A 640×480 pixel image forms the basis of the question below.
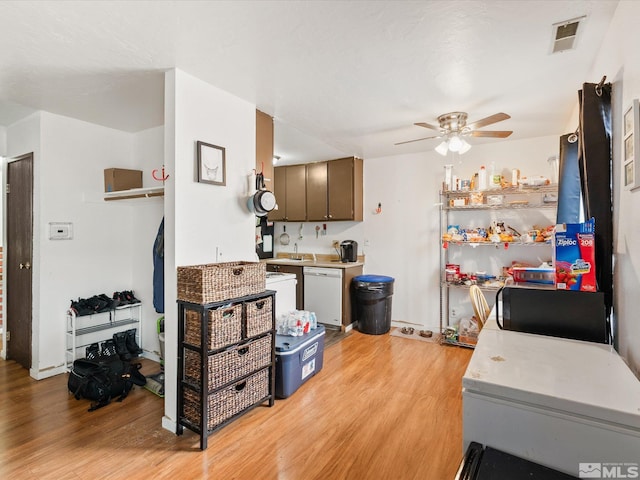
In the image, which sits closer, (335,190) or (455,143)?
(455,143)

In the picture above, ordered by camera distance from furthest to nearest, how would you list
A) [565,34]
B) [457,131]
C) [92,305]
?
[92,305]
[457,131]
[565,34]

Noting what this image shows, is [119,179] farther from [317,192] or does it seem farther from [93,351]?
[317,192]

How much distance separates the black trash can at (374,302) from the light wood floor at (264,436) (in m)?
1.23

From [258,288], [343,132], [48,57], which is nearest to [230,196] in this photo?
[258,288]

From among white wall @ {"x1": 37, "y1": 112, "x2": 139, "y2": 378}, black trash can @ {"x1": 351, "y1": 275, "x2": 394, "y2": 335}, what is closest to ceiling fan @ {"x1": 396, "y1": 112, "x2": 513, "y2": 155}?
black trash can @ {"x1": 351, "y1": 275, "x2": 394, "y2": 335}

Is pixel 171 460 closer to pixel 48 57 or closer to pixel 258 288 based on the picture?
pixel 258 288

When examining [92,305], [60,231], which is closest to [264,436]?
[92,305]

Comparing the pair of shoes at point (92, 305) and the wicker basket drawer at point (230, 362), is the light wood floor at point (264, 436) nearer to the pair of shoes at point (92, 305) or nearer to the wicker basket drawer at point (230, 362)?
the wicker basket drawer at point (230, 362)

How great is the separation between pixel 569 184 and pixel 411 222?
212 centimetres

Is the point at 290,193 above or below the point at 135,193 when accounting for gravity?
above

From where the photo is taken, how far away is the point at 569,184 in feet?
8.11

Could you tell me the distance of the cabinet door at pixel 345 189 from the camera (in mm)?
4594

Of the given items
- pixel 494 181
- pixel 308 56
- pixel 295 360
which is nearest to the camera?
pixel 308 56

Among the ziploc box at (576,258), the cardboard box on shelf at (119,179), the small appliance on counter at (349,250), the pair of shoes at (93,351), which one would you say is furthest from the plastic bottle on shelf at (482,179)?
the pair of shoes at (93,351)
